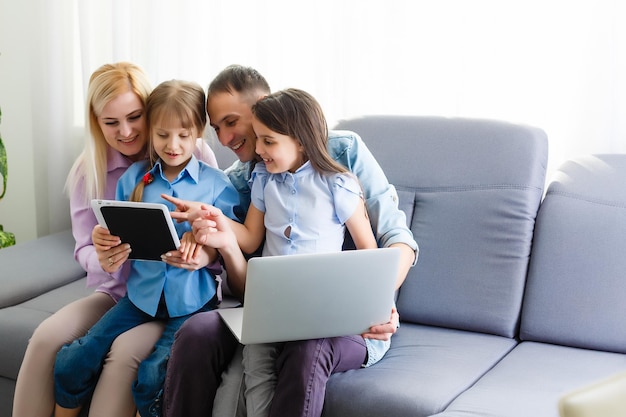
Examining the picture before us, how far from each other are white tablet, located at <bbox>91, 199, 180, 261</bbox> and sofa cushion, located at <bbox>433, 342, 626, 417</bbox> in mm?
739

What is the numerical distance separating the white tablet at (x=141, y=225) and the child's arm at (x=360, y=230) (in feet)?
1.43

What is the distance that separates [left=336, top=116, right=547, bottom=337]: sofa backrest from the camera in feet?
7.35

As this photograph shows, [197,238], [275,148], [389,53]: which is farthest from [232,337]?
[389,53]

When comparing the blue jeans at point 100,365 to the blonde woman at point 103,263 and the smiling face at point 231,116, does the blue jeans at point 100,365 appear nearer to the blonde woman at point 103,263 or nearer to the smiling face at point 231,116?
the blonde woman at point 103,263

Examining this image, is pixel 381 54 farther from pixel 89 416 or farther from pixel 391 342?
pixel 89 416

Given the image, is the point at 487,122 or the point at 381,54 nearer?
the point at 487,122

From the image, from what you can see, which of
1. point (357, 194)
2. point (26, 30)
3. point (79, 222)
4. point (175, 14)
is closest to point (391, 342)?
point (357, 194)

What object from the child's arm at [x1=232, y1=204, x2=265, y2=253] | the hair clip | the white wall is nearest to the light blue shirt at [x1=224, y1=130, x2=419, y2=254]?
the child's arm at [x1=232, y1=204, x2=265, y2=253]

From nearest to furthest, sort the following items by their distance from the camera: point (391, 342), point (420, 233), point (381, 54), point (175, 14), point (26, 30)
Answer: point (391, 342), point (420, 233), point (381, 54), point (175, 14), point (26, 30)

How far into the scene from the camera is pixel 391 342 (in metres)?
2.19

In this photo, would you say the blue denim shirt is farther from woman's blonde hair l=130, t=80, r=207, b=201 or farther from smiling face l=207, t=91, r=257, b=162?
woman's blonde hair l=130, t=80, r=207, b=201

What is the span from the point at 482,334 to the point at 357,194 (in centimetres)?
53

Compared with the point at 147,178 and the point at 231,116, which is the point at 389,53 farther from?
the point at 147,178

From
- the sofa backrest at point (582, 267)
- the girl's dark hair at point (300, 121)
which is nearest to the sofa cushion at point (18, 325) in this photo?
the girl's dark hair at point (300, 121)
